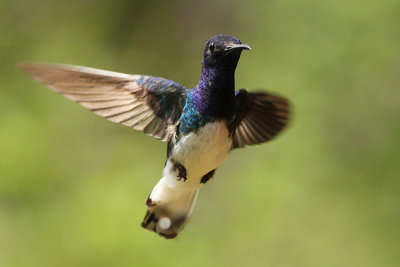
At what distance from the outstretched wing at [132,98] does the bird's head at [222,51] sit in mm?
244

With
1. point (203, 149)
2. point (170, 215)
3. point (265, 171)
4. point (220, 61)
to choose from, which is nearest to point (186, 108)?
point (203, 149)

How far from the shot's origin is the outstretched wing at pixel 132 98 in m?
1.53

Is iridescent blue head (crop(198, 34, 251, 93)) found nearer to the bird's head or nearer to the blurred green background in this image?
the bird's head

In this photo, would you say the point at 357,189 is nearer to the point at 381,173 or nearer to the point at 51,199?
the point at 381,173

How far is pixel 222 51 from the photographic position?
52.1 inches

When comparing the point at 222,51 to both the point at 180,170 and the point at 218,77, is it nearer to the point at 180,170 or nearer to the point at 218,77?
the point at 218,77

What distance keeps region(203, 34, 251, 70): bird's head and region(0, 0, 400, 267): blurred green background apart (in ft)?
7.41

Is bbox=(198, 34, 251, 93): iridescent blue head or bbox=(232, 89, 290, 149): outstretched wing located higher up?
bbox=(198, 34, 251, 93): iridescent blue head

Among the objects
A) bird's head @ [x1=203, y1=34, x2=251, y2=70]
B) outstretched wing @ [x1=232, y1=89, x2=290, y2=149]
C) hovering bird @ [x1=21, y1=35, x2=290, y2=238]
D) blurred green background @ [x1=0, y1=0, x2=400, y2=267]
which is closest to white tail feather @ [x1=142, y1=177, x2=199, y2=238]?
hovering bird @ [x1=21, y1=35, x2=290, y2=238]

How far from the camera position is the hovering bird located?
1423 mm

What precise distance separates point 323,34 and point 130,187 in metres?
1.72

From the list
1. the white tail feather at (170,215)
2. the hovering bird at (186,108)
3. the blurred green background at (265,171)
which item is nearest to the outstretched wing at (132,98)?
the hovering bird at (186,108)

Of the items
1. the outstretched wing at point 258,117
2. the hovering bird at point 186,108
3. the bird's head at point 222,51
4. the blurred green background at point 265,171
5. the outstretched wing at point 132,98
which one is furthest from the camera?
the blurred green background at point 265,171

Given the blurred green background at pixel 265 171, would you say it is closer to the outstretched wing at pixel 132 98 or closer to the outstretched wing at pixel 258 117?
the outstretched wing at pixel 258 117
